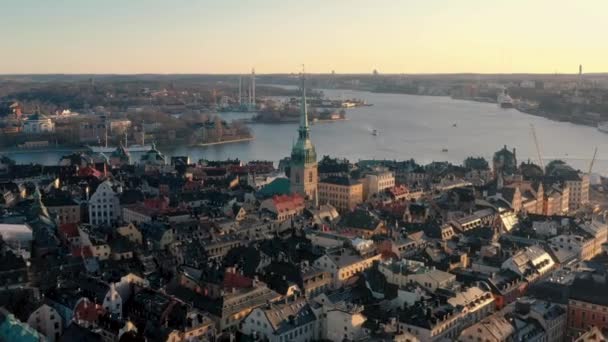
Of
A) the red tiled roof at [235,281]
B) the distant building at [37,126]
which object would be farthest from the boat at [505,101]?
the red tiled roof at [235,281]

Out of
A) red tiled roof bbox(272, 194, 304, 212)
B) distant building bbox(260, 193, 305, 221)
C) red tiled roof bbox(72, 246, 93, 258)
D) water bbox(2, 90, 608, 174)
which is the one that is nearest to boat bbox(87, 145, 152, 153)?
water bbox(2, 90, 608, 174)

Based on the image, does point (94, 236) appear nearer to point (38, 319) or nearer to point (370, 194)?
point (38, 319)

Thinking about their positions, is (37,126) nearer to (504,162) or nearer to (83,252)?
(504,162)

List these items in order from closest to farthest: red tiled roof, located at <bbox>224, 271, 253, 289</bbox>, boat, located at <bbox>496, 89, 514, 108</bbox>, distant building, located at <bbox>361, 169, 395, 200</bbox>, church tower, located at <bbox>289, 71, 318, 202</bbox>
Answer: red tiled roof, located at <bbox>224, 271, 253, 289</bbox> < church tower, located at <bbox>289, 71, 318, 202</bbox> < distant building, located at <bbox>361, 169, 395, 200</bbox> < boat, located at <bbox>496, 89, 514, 108</bbox>

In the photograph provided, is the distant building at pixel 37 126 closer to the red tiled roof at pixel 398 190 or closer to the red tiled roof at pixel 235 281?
the red tiled roof at pixel 398 190

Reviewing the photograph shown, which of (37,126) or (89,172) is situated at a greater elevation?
(37,126)

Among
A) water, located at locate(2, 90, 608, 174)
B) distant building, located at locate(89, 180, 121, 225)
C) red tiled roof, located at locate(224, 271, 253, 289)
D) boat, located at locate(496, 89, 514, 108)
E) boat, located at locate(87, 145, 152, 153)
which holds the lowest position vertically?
boat, located at locate(87, 145, 152, 153)

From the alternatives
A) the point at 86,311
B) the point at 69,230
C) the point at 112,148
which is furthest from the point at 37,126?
the point at 86,311

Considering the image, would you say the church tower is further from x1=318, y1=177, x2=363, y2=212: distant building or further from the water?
the water
